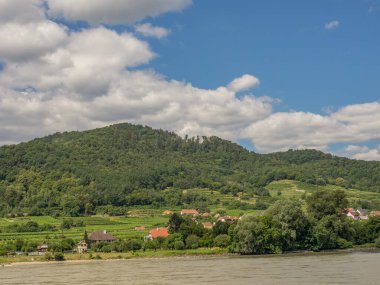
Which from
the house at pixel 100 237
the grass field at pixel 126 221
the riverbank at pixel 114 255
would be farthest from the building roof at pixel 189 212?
the riverbank at pixel 114 255

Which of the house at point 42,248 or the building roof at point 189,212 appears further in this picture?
the building roof at point 189,212

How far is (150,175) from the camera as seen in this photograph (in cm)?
19938

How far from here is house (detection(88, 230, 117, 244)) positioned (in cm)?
10012

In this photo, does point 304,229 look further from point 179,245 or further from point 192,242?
point 179,245

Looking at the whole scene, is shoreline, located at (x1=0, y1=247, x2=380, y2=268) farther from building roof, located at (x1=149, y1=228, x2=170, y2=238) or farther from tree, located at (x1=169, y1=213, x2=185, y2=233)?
tree, located at (x1=169, y1=213, x2=185, y2=233)

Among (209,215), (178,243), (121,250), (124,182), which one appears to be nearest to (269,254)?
(178,243)

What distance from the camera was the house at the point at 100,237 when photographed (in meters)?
100

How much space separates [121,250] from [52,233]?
95.9ft

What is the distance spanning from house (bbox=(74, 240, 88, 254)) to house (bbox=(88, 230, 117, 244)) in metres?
2.71

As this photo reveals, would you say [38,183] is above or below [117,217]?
above

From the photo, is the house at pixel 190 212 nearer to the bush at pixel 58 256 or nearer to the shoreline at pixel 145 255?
the shoreline at pixel 145 255

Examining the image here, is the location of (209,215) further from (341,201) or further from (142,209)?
(341,201)

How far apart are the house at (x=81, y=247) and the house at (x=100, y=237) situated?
2.71 meters

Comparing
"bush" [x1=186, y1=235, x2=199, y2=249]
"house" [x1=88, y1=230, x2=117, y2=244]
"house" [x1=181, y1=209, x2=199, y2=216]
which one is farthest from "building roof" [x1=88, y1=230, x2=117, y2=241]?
"house" [x1=181, y1=209, x2=199, y2=216]
